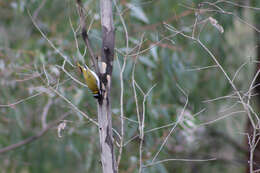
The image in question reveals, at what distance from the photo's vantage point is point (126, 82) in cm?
298

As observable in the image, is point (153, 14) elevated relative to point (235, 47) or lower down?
elevated

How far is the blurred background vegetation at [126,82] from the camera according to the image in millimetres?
2873

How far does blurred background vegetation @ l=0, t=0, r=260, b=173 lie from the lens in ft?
9.43

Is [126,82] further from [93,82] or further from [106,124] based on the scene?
[106,124]

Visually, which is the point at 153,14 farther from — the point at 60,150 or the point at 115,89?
the point at 60,150

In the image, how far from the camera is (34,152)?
369 centimetres

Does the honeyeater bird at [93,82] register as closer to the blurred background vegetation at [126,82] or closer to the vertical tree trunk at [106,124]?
the vertical tree trunk at [106,124]

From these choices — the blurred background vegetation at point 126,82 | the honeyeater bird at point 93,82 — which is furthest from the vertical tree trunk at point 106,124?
the blurred background vegetation at point 126,82

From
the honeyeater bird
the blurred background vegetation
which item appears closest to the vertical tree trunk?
the honeyeater bird

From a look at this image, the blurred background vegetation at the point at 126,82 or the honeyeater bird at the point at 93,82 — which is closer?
the honeyeater bird at the point at 93,82

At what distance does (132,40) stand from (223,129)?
241 centimetres

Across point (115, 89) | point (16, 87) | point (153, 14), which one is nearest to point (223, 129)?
point (115, 89)

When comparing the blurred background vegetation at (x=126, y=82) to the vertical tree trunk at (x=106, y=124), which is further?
the blurred background vegetation at (x=126, y=82)

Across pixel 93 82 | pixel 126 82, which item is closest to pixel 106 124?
pixel 93 82
